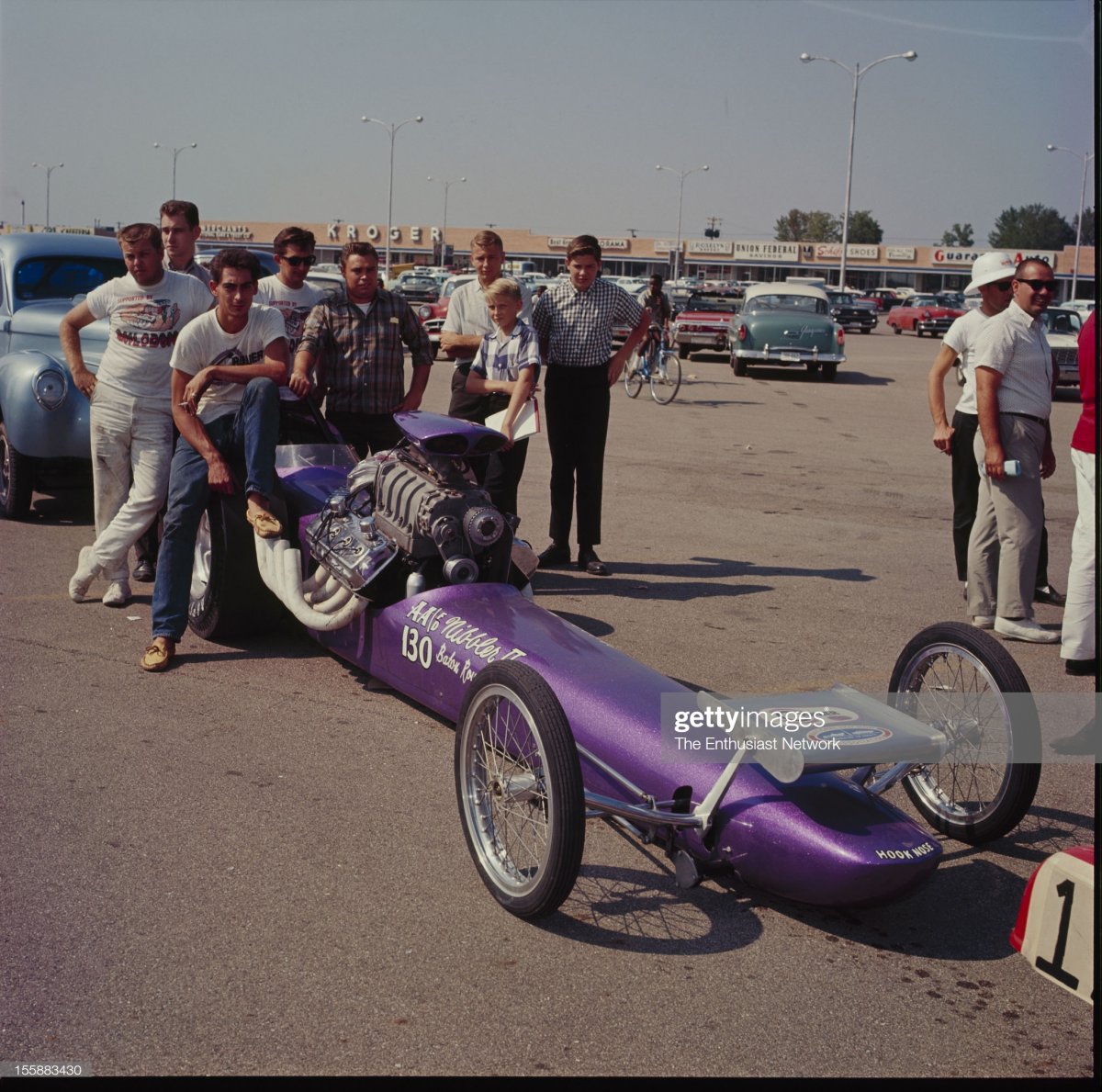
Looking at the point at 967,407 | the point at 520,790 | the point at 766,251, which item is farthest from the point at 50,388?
the point at 766,251

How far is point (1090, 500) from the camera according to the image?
6.50 metres

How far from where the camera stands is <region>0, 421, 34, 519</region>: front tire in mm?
9406

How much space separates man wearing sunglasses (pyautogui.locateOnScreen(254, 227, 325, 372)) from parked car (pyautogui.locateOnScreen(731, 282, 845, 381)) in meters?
18.9

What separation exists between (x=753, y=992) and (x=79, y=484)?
8.75 metres

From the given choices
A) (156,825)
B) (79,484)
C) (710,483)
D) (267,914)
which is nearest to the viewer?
(267,914)

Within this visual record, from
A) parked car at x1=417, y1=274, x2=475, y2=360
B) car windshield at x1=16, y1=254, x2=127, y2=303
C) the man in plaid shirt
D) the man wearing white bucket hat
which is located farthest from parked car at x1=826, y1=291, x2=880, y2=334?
the man in plaid shirt

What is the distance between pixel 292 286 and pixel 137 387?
1.58 metres

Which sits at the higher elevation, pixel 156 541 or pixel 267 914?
pixel 156 541

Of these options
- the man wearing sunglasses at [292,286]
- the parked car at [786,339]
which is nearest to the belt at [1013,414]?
the man wearing sunglasses at [292,286]

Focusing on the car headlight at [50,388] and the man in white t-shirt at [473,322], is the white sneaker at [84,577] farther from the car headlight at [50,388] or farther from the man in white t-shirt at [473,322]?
the man in white t-shirt at [473,322]
